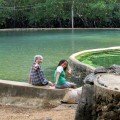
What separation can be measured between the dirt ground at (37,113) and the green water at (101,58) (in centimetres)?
532

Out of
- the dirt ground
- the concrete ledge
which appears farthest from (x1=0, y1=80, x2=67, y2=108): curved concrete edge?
the concrete ledge

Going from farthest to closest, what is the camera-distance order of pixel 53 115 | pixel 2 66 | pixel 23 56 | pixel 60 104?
pixel 23 56 → pixel 2 66 → pixel 60 104 → pixel 53 115

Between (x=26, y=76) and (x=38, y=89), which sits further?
(x=26, y=76)

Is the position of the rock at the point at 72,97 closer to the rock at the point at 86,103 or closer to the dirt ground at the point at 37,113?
the dirt ground at the point at 37,113

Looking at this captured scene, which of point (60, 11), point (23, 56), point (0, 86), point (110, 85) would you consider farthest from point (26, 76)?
point (60, 11)

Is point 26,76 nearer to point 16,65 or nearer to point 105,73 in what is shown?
point 16,65

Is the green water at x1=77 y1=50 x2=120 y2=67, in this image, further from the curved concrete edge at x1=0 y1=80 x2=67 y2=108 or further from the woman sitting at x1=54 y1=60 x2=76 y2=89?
the curved concrete edge at x1=0 y1=80 x2=67 y2=108

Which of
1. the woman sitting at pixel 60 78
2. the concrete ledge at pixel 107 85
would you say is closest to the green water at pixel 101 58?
the woman sitting at pixel 60 78

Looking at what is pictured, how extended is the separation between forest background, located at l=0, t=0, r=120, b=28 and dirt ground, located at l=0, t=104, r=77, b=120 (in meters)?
36.0

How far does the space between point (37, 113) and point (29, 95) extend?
3.12ft

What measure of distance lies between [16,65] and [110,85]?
979 cm

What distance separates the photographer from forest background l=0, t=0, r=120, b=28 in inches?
1713

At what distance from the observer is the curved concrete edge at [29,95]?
7.73 meters

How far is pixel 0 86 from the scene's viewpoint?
809 cm
